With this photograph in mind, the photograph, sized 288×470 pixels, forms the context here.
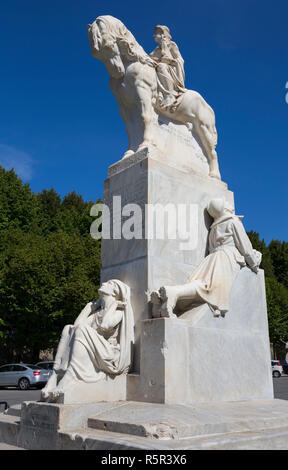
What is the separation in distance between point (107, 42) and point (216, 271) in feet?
13.3

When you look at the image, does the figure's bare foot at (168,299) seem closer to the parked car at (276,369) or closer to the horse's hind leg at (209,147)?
the horse's hind leg at (209,147)

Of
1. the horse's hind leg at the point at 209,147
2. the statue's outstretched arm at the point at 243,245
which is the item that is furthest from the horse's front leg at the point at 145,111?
the statue's outstretched arm at the point at 243,245

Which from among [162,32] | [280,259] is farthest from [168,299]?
[280,259]

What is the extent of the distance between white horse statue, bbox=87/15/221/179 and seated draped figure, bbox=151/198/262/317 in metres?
1.15

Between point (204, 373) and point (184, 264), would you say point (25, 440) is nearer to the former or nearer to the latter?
point (204, 373)

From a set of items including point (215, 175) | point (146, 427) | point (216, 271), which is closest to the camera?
point (146, 427)

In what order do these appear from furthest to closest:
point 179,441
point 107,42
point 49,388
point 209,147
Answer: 1. point 209,147
2. point 107,42
3. point 49,388
4. point 179,441

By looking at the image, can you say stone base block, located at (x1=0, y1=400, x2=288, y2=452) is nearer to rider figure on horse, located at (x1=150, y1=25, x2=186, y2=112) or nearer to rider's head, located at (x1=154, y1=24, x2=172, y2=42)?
rider figure on horse, located at (x1=150, y1=25, x2=186, y2=112)

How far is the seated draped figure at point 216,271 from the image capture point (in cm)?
587

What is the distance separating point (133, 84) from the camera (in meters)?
7.39

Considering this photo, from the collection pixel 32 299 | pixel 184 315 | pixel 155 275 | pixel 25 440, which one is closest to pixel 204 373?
pixel 184 315

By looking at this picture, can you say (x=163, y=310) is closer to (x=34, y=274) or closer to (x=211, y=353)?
(x=211, y=353)

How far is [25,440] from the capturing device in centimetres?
511

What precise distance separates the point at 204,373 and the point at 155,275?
1.43 meters
